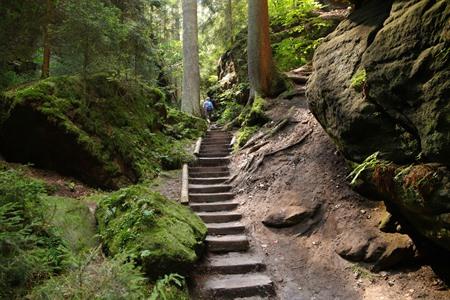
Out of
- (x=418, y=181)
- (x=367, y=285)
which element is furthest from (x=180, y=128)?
(x=418, y=181)

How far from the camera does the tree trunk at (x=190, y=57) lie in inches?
732

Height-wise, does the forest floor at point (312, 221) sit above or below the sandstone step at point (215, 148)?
below

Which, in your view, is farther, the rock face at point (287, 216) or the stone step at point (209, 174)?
the stone step at point (209, 174)

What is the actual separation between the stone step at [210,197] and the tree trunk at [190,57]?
9.58 metres

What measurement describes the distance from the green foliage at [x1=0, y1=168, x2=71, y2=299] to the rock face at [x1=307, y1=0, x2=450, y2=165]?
179 inches

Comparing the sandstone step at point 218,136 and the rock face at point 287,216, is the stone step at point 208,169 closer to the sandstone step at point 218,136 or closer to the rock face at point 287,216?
the sandstone step at point 218,136

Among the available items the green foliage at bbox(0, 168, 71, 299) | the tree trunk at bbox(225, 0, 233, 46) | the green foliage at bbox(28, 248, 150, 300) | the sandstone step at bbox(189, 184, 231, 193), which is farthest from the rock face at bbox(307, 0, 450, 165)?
the tree trunk at bbox(225, 0, 233, 46)

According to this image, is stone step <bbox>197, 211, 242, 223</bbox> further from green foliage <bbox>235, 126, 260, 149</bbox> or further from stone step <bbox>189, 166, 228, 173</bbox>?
green foliage <bbox>235, 126, 260, 149</bbox>

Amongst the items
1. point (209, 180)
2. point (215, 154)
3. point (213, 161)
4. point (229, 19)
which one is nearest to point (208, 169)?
point (213, 161)

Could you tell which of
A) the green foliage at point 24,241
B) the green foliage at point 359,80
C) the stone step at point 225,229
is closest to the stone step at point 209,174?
the stone step at point 225,229

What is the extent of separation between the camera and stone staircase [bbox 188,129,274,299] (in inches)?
251

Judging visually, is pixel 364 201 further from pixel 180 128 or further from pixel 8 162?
pixel 180 128

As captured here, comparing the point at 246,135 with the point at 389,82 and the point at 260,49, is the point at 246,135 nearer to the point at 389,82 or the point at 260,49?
the point at 260,49

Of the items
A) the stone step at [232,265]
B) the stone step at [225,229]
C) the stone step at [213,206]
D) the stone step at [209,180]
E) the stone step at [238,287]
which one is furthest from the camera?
the stone step at [209,180]
